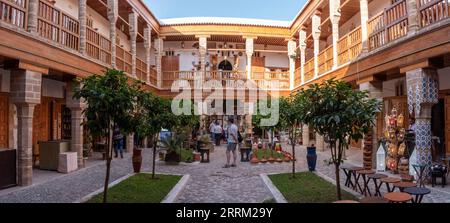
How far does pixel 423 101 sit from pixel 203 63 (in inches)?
597

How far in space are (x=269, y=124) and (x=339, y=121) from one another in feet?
27.9

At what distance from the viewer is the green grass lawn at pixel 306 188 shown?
Answer: 23.0 ft

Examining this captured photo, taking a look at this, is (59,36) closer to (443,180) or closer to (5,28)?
(5,28)

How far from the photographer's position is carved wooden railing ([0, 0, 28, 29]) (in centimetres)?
743

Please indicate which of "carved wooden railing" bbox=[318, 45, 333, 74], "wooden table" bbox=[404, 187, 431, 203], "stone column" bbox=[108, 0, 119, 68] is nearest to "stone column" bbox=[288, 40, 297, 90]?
"carved wooden railing" bbox=[318, 45, 333, 74]

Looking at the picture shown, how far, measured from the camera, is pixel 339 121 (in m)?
5.56

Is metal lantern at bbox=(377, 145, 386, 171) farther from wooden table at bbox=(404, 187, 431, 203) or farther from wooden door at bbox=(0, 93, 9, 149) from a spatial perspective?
wooden door at bbox=(0, 93, 9, 149)

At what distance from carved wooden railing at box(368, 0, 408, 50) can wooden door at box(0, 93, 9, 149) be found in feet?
38.9

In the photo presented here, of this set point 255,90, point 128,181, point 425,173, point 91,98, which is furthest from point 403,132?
point 255,90

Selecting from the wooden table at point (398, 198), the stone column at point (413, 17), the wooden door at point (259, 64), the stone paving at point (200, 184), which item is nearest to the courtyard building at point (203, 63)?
the stone column at point (413, 17)

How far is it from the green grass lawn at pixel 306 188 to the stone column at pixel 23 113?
6185 millimetres

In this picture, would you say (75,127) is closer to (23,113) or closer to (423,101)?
(23,113)

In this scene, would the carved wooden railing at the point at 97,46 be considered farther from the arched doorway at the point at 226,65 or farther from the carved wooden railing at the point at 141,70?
the arched doorway at the point at 226,65

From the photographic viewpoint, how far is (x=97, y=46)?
12.4 metres
